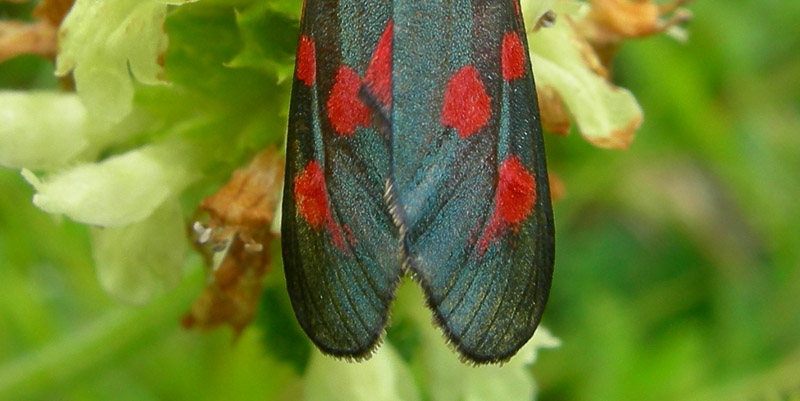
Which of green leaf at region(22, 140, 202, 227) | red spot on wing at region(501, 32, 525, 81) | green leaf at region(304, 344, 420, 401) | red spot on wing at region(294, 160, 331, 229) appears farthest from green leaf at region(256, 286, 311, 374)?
red spot on wing at region(501, 32, 525, 81)

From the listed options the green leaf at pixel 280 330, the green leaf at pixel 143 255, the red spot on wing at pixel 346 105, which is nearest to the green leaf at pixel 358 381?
the green leaf at pixel 280 330

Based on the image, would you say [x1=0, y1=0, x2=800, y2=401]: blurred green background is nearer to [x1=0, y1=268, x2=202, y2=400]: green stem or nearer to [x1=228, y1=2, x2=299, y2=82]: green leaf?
[x1=0, y1=268, x2=202, y2=400]: green stem

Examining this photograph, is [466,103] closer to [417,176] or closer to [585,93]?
[417,176]

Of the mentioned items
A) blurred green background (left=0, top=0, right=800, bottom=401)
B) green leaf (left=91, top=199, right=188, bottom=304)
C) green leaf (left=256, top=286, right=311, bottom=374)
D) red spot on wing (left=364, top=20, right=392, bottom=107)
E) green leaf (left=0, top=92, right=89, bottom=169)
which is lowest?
blurred green background (left=0, top=0, right=800, bottom=401)

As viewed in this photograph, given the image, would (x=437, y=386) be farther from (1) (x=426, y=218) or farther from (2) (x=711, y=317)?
(2) (x=711, y=317)

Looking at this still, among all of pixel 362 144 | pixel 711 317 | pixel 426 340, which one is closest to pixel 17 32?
pixel 362 144

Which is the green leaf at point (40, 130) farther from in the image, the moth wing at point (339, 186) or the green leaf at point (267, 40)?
the moth wing at point (339, 186)

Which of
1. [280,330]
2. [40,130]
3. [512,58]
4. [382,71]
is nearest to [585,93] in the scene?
[512,58]
